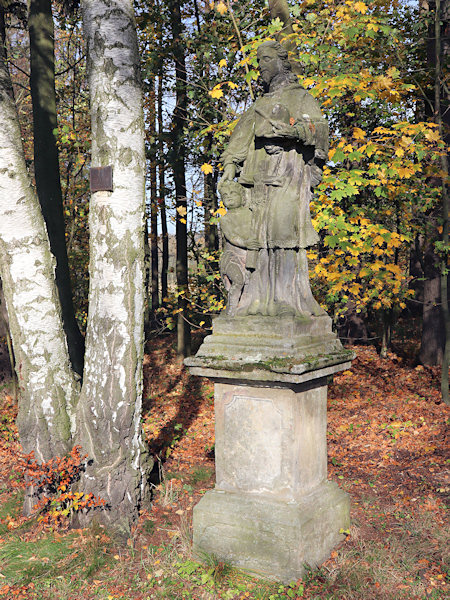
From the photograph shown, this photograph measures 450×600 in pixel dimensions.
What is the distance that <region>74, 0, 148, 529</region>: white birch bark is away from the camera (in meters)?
5.11

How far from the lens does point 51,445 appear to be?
17.4 feet

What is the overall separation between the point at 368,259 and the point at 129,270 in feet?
27.2

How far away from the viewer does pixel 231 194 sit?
4.79 m

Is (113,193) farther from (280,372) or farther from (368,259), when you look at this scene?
(368,259)

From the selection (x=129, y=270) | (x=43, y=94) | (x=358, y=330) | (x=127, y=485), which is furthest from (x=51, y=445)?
(x=358, y=330)

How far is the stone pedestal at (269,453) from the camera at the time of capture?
4328 mm

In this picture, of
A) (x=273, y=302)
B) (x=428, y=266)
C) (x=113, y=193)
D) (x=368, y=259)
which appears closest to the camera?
(x=273, y=302)

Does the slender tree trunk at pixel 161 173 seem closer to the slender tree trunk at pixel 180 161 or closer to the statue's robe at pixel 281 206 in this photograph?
the slender tree trunk at pixel 180 161

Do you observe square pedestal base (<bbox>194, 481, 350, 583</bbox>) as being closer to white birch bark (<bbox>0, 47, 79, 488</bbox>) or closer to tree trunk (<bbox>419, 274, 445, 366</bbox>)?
white birch bark (<bbox>0, 47, 79, 488</bbox>)

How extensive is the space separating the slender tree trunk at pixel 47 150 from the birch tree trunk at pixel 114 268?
430 cm

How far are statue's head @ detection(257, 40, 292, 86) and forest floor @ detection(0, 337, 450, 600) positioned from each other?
13.4 feet

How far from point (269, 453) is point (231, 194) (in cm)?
219

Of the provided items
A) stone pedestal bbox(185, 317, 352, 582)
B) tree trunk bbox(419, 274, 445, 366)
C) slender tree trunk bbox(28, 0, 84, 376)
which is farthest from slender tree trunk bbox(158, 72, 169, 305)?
stone pedestal bbox(185, 317, 352, 582)

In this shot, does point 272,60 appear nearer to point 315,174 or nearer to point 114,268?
point 315,174
